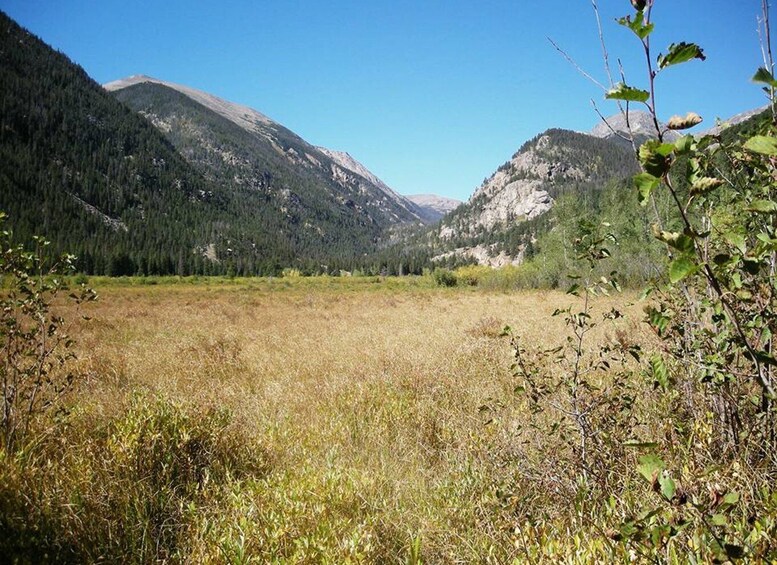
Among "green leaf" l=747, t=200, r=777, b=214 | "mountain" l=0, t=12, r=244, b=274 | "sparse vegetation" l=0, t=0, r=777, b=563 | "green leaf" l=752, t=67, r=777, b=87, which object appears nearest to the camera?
"green leaf" l=752, t=67, r=777, b=87

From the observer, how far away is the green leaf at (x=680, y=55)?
2.62 feet

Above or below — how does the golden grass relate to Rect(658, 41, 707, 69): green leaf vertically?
below

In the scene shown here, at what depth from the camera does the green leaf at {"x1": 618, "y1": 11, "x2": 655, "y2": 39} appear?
30.4 inches

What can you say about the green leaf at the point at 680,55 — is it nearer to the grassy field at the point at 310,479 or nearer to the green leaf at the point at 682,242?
the green leaf at the point at 682,242

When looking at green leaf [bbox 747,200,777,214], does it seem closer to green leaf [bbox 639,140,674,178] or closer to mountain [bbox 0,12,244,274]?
green leaf [bbox 639,140,674,178]

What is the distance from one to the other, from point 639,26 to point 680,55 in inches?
5.1

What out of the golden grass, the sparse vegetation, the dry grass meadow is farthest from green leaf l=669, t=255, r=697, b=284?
the golden grass

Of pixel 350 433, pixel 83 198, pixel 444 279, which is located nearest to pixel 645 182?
pixel 350 433

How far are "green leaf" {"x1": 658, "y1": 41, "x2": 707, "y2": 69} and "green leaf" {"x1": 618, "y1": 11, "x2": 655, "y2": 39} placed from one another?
0.28 ft

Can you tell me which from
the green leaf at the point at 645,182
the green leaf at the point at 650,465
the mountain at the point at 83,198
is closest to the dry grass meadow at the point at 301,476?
the green leaf at the point at 650,465

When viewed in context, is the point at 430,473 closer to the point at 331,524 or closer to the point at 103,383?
the point at 331,524

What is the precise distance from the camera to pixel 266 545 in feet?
7.67

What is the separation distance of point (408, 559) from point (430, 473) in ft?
4.18

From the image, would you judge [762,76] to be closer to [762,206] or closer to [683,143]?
[683,143]
